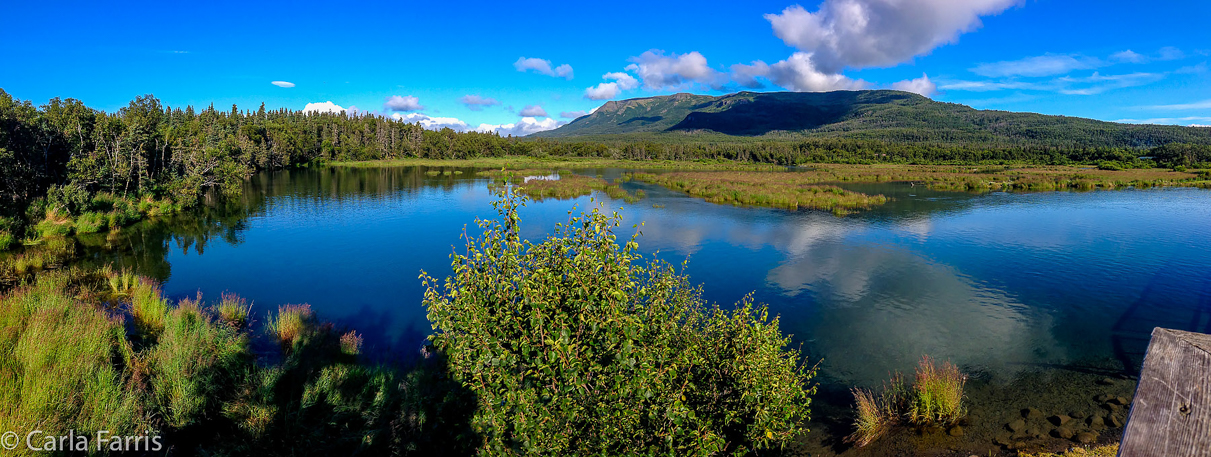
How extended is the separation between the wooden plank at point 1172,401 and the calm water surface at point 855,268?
43.9 ft

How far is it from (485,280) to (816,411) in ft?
31.0

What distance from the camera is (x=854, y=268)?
25734mm

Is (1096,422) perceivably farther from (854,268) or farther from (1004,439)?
(854,268)

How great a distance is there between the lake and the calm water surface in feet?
0.34

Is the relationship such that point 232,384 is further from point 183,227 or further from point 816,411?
point 183,227

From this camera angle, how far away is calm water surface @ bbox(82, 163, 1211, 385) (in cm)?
1675

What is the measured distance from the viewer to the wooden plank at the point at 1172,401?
159 centimetres

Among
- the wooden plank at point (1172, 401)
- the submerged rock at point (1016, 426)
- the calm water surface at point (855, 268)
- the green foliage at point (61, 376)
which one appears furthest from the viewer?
the calm water surface at point (855, 268)

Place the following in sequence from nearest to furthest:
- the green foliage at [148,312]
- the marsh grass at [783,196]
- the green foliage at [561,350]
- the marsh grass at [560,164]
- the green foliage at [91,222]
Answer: the green foliage at [561,350], the green foliage at [148,312], the green foliage at [91,222], the marsh grass at [783,196], the marsh grass at [560,164]

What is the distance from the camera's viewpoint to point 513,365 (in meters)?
5.82

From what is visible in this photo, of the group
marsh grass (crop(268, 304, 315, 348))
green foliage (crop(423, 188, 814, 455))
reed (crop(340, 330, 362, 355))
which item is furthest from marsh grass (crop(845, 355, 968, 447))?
Result: marsh grass (crop(268, 304, 315, 348))

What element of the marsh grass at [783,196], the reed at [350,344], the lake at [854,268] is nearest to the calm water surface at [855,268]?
the lake at [854,268]

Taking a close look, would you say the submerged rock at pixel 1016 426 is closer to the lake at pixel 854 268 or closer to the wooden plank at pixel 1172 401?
the lake at pixel 854 268

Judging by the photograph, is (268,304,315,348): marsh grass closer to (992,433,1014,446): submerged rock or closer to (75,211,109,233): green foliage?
(992,433,1014,446): submerged rock
